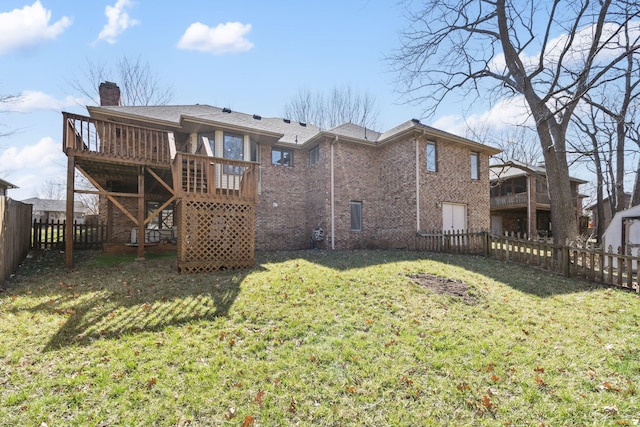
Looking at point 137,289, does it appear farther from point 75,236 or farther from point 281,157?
point 281,157

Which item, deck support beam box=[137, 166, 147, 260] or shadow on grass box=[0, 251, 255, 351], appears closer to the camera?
shadow on grass box=[0, 251, 255, 351]

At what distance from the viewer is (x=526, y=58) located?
37.8 ft

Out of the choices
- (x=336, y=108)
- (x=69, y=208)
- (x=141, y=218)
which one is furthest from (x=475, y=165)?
(x=69, y=208)

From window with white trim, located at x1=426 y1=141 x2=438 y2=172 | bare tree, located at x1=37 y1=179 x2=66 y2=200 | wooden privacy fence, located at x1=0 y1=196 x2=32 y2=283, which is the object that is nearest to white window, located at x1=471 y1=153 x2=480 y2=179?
window with white trim, located at x1=426 y1=141 x2=438 y2=172

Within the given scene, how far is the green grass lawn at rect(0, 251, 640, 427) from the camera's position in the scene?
280 cm

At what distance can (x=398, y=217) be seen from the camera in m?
13.5

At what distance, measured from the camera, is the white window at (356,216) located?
46.0 ft

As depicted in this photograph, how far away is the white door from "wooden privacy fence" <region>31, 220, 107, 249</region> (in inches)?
553

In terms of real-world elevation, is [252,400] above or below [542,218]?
below

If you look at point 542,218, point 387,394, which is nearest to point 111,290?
point 387,394

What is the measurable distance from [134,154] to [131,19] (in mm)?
4524

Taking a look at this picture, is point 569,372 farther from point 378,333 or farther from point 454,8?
point 454,8

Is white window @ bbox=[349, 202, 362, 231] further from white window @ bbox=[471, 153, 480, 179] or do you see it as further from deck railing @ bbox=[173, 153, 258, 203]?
deck railing @ bbox=[173, 153, 258, 203]

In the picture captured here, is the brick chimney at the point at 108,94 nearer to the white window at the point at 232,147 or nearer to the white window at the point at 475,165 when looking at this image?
the white window at the point at 232,147
